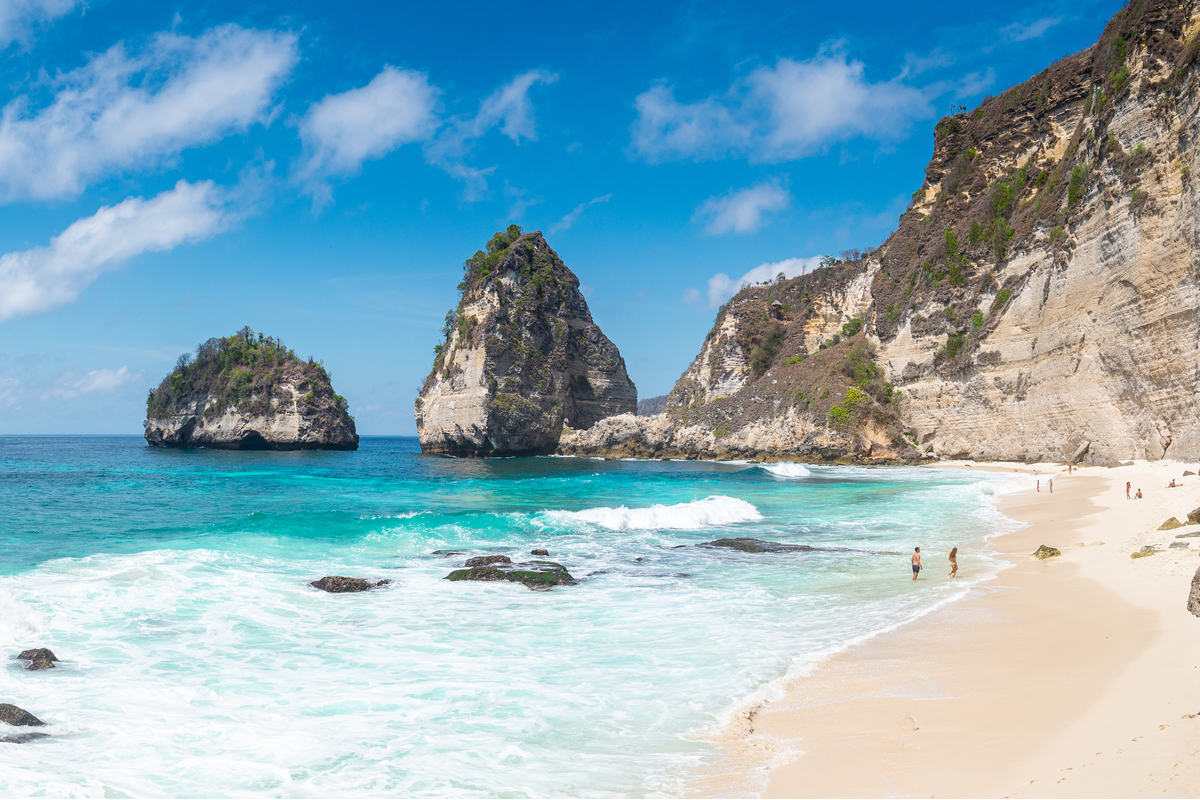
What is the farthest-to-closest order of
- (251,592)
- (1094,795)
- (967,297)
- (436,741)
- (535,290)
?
(535,290) → (967,297) → (251,592) → (436,741) → (1094,795)

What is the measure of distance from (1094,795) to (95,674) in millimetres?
8961

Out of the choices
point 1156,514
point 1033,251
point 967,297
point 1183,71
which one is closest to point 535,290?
point 967,297

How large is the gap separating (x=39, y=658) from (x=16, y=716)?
196 cm

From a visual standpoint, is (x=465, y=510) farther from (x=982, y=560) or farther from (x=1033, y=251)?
(x=1033, y=251)

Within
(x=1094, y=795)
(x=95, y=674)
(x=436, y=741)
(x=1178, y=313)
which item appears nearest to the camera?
(x=1094, y=795)

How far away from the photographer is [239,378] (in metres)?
73.8

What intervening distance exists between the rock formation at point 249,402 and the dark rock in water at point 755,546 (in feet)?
218

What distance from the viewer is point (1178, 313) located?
22359 millimetres

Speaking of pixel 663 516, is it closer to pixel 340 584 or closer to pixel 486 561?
pixel 486 561

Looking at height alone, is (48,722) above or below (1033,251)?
below

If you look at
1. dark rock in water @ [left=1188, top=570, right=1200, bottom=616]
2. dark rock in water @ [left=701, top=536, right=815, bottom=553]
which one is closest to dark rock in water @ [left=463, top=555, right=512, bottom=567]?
dark rock in water @ [left=701, top=536, right=815, bottom=553]

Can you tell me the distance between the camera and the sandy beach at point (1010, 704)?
420cm

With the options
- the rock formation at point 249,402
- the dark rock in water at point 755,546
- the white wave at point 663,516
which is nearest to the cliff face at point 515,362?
the rock formation at point 249,402

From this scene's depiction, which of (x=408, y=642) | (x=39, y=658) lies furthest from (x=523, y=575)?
(x=39, y=658)
